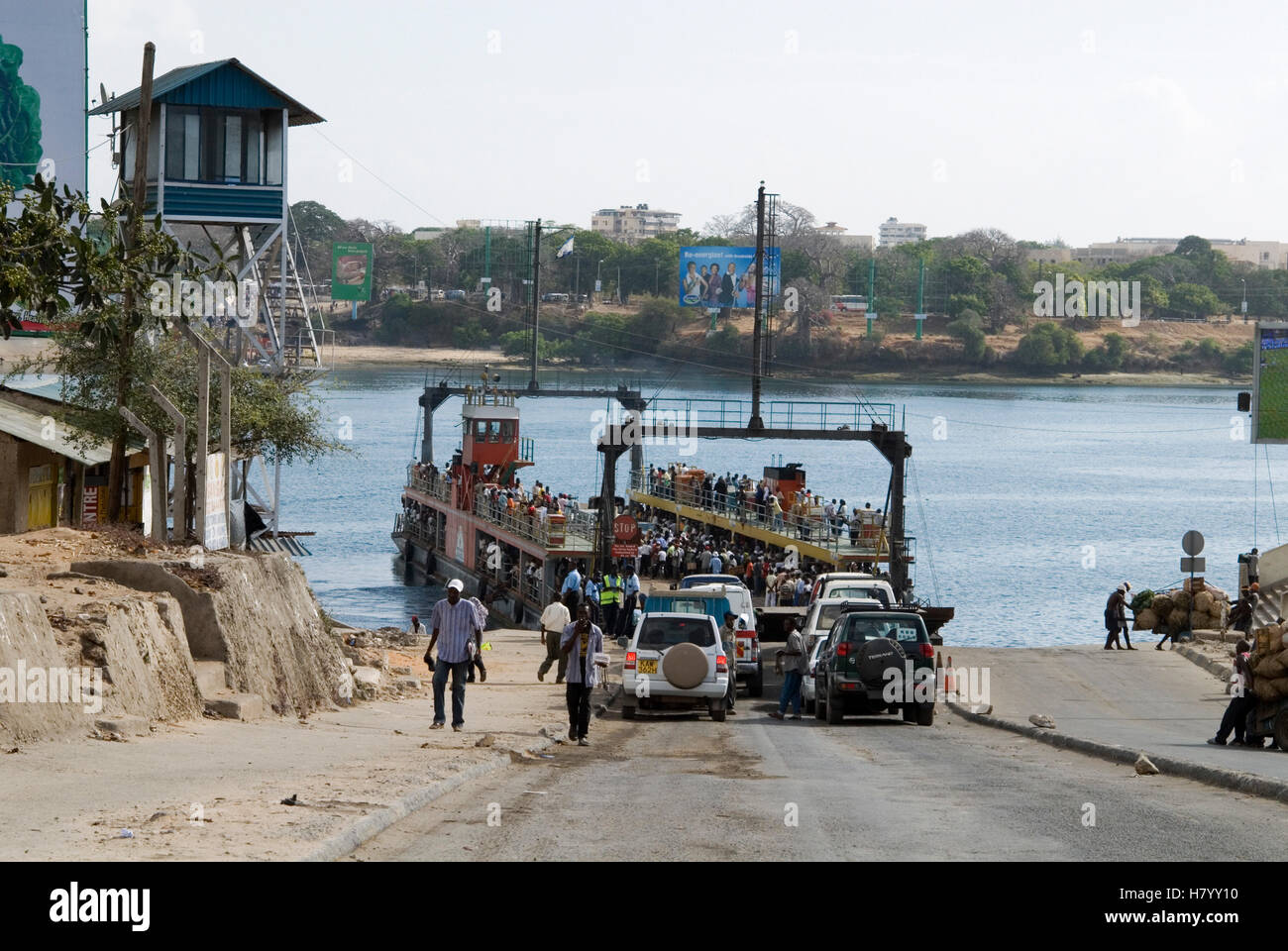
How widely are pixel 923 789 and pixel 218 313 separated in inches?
1125

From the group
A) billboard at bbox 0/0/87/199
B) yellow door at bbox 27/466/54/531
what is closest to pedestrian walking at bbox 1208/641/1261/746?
yellow door at bbox 27/466/54/531

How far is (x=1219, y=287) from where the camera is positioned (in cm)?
17875

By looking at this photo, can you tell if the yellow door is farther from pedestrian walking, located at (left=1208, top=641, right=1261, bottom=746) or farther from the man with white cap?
pedestrian walking, located at (left=1208, top=641, right=1261, bottom=746)

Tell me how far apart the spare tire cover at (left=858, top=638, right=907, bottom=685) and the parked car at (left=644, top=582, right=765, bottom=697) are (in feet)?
16.0

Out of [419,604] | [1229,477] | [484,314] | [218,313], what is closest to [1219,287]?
[1229,477]

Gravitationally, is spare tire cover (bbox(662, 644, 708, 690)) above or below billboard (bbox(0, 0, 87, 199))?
below

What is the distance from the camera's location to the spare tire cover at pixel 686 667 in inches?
785

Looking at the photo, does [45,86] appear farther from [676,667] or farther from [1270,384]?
[1270,384]

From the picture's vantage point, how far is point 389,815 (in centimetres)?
930

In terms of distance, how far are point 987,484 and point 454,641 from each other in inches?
3694

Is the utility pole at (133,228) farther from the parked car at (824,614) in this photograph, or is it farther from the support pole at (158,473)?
the parked car at (824,614)

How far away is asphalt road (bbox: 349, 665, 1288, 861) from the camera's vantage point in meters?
8.56

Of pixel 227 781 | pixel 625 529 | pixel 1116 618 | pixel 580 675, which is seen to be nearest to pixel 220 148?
pixel 625 529
